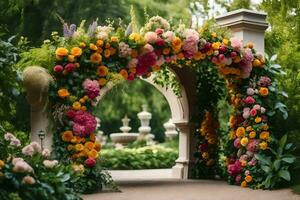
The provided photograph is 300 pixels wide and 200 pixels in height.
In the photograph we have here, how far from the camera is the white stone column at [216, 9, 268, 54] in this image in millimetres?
11398

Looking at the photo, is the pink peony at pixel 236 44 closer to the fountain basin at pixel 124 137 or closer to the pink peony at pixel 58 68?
the pink peony at pixel 58 68

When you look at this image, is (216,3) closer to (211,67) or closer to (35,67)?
(211,67)

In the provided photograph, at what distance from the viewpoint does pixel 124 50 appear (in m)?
9.93

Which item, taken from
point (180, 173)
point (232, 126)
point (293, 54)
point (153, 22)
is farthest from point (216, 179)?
point (153, 22)

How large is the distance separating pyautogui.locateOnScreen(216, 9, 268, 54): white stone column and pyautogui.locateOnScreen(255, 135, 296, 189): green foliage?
2035 millimetres

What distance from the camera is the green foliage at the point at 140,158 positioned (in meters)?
19.2

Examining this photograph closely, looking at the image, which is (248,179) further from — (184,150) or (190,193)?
(184,150)

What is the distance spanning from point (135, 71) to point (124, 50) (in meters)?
0.46

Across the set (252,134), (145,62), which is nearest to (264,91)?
(252,134)

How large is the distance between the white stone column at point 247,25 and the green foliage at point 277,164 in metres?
2.03

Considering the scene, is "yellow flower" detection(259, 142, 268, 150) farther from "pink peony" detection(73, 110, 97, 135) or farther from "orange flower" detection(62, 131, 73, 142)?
"orange flower" detection(62, 131, 73, 142)

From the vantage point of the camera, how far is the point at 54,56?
984 cm

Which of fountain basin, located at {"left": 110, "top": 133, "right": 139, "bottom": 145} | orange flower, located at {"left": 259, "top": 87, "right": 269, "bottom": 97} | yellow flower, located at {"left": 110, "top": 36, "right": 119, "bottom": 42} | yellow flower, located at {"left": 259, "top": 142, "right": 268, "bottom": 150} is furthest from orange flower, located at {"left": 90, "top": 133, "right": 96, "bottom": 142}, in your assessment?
fountain basin, located at {"left": 110, "top": 133, "right": 139, "bottom": 145}

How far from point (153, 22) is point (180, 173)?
448cm
